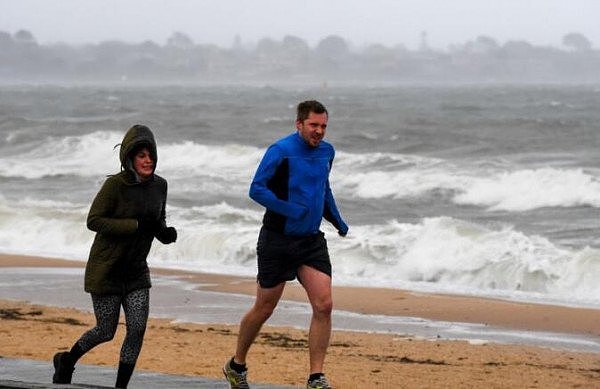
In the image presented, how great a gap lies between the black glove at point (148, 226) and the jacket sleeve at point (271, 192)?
577 mm

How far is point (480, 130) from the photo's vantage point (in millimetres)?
51375

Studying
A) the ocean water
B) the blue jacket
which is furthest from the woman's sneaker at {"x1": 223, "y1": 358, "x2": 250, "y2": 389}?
the ocean water

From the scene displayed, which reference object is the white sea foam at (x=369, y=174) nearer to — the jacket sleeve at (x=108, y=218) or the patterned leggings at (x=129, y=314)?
the patterned leggings at (x=129, y=314)

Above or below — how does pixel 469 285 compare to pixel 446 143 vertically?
below

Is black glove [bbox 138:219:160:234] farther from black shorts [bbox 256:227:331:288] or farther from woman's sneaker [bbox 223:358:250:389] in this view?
woman's sneaker [bbox 223:358:250:389]

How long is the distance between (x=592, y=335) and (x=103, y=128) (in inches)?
1789

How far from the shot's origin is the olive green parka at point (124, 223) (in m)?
6.08

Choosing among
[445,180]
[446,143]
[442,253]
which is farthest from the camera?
[446,143]

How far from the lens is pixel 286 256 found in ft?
21.6

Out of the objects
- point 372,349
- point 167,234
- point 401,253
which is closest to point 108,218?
point 167,234

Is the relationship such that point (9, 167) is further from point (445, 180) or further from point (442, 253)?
point (442, 253)

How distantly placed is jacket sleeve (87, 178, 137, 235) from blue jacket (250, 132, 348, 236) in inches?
28.9

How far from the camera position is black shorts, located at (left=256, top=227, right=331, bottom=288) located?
259 inches

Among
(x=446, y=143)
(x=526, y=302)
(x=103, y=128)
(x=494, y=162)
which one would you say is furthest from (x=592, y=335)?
(x=103, y=128)
